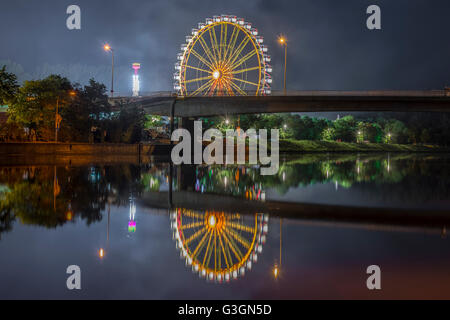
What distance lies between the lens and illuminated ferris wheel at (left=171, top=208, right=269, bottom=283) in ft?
18.4

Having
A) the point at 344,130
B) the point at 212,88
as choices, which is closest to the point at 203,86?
the point at 212,88

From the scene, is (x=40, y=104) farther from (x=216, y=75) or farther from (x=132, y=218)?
(x=132, y=218)

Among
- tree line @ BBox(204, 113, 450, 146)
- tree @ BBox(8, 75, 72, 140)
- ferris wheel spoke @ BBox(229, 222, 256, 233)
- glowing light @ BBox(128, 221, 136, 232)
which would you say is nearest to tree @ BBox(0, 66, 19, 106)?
tree @ BBox(8, 75, 72, 140)

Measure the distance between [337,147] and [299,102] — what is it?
5926 cm

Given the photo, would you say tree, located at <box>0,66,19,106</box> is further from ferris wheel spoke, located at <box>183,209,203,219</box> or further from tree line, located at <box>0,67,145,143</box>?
ferris wheel spoke, located at <box>183,209,203,219</box>

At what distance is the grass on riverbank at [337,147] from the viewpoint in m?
92.7

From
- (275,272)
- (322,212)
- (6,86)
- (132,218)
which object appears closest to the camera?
(275,272)

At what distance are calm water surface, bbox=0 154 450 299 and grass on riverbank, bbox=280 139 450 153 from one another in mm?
77200

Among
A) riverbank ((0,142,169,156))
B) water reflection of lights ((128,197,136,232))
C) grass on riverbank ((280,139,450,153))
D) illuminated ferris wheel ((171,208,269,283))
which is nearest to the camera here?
illuminated ferris wheel ((171,208,269,283))

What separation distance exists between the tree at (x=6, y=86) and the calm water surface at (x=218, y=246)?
31.5 meters

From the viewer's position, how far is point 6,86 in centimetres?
4028
